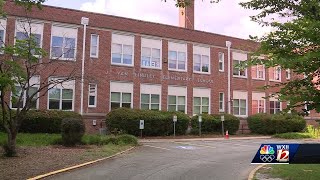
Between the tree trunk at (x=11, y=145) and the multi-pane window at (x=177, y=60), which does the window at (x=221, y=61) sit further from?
the tree trunk at (x=11, y=145)

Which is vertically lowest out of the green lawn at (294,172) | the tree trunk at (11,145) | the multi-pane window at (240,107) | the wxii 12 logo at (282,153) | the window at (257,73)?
the green lawn at (294,172)

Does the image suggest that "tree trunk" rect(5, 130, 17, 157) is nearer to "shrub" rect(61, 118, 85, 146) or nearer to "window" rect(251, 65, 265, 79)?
"shrub" rect(61, 118, 85, 146)

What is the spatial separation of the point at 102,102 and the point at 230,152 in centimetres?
1305

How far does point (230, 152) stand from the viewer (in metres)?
19.3

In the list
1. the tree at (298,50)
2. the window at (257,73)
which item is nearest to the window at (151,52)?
the window at (257,73)

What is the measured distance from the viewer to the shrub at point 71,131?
19.1 m

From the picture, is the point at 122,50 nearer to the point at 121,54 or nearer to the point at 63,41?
the point at 121,54

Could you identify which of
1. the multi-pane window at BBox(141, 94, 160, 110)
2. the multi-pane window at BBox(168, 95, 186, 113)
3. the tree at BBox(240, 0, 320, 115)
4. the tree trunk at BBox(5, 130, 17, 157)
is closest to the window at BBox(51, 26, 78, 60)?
the multi-pane window at BBox(141, 94, 160, 110)

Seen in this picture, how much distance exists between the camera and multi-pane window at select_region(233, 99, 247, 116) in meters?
36.9

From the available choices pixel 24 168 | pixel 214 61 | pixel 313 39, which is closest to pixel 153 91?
pixel 214 61

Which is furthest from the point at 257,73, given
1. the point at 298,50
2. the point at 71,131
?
the point at 298,50

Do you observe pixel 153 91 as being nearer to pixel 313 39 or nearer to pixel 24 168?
pixel 24 168

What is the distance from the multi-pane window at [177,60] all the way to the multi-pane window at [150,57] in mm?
1273

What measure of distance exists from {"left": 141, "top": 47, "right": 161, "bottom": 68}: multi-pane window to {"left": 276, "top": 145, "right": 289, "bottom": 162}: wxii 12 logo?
25.1 meters
